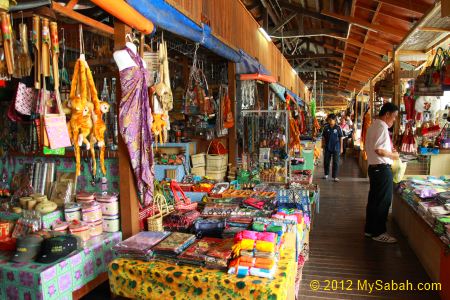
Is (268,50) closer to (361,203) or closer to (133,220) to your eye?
(361,203)

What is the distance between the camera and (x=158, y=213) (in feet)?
10.7

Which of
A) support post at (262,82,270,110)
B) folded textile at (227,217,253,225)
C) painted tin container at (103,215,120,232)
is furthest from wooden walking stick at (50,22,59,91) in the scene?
support post at (262,82,270,110)

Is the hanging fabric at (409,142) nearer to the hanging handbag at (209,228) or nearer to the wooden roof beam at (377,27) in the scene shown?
the wooden roof beam at (377,27)

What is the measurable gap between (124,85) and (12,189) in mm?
1792

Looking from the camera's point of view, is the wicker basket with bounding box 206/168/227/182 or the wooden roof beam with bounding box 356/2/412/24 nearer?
the wicker basket with bounding box 206/168/227/182

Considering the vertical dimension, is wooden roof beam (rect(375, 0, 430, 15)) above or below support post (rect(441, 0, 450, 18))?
above

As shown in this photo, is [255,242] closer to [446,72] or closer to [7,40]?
[7,40]

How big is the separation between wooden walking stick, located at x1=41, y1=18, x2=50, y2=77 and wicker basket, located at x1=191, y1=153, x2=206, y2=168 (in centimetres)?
272

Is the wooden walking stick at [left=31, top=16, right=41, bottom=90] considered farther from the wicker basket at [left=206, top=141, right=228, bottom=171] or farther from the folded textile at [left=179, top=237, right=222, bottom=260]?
the wicker basket at [left=206, top=141, right=228, bottom=171]

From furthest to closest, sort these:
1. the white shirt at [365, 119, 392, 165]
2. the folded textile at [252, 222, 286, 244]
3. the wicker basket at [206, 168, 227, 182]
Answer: the wicker basket at [206, 168, 227, 182] < the white shirt at [365, 119, 392, 165] < the folded textile at [252, 222, 286, 244]

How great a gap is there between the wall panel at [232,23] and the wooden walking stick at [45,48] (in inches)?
41.2

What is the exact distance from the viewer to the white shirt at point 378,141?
4332 millimetres

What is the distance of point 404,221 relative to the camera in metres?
4.83

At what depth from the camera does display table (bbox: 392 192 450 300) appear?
10.1 feet
